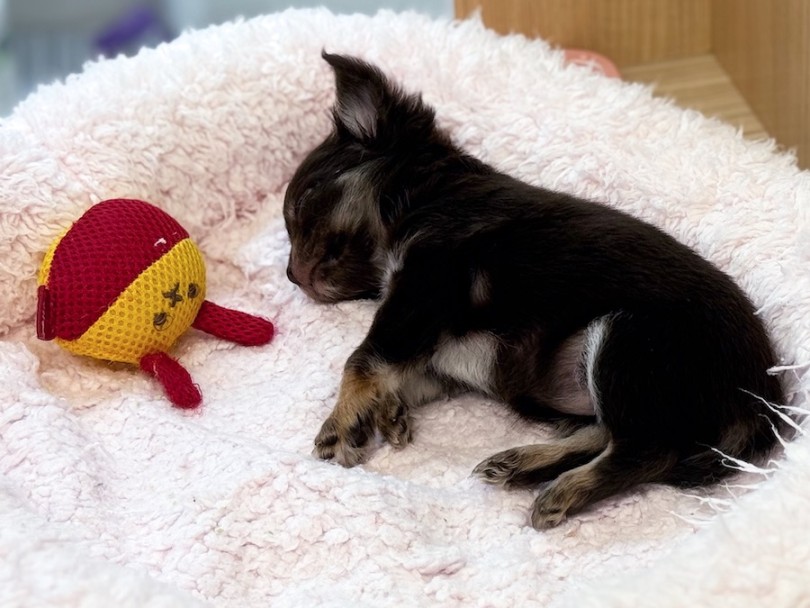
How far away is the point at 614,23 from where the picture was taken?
3.48 m

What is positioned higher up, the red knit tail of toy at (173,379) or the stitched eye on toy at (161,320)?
the stitched eye on toy at (161,320)

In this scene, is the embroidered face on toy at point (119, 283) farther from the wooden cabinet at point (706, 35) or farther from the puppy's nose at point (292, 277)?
the wooden cabinet at point (706, 35)

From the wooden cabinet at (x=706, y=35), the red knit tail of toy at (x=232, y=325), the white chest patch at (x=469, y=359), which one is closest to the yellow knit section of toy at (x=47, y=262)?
the red knit tail of toy at (x=232, y=325)

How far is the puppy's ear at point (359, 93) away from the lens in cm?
239

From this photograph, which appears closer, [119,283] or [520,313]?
[520,313]

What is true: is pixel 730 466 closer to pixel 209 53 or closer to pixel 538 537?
pixel 538 537

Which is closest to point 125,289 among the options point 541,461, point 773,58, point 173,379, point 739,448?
point 173,379

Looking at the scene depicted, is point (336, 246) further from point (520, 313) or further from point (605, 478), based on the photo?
point (605, 478)

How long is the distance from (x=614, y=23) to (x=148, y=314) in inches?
78.3

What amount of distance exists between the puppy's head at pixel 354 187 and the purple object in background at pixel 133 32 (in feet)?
5.60

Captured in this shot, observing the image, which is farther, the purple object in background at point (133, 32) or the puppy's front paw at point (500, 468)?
the purple object in background at point (133, 32)

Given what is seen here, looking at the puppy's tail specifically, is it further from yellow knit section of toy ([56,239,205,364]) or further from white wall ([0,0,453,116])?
white wall ([0,0,453,116])

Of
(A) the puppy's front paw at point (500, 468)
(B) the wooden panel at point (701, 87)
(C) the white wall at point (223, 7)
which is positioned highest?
(C) the white wall at point (223, 7)

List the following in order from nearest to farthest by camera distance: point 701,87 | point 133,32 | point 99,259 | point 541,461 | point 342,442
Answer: point 541,461 < point 342,442 < point 99,259 < point 701,87 < point 133,32
